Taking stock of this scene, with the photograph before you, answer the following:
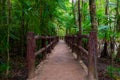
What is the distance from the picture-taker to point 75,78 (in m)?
5.80

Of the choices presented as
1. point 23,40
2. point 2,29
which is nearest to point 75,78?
point 2,29

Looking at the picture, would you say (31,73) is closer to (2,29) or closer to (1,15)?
(2,29)

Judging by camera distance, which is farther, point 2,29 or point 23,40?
point 23,40

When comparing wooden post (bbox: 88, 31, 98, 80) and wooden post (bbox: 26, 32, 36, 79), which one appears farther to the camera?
wooden post (bbox: 26, 32, 36, 79)

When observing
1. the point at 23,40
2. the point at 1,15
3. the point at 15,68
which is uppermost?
the point at 1,15

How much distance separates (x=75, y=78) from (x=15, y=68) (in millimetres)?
3743

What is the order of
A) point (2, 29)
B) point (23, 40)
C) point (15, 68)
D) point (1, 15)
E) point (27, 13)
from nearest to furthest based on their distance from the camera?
point (2, 29)
point (1, 15)
point (15, 68)
point (27, 13)
point (23, 40)

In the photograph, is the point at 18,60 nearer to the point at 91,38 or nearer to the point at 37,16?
the point at 37,16

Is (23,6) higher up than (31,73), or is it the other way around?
(23,6)

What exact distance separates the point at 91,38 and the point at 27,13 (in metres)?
5.24

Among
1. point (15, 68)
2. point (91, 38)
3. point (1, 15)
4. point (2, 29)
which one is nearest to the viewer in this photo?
point (91, 38)

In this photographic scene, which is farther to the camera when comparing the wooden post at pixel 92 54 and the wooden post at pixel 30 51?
the wooden post at pixel 30 51

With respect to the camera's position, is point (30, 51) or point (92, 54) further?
point (30, 51)

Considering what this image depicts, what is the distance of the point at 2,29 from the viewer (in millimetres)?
7520
